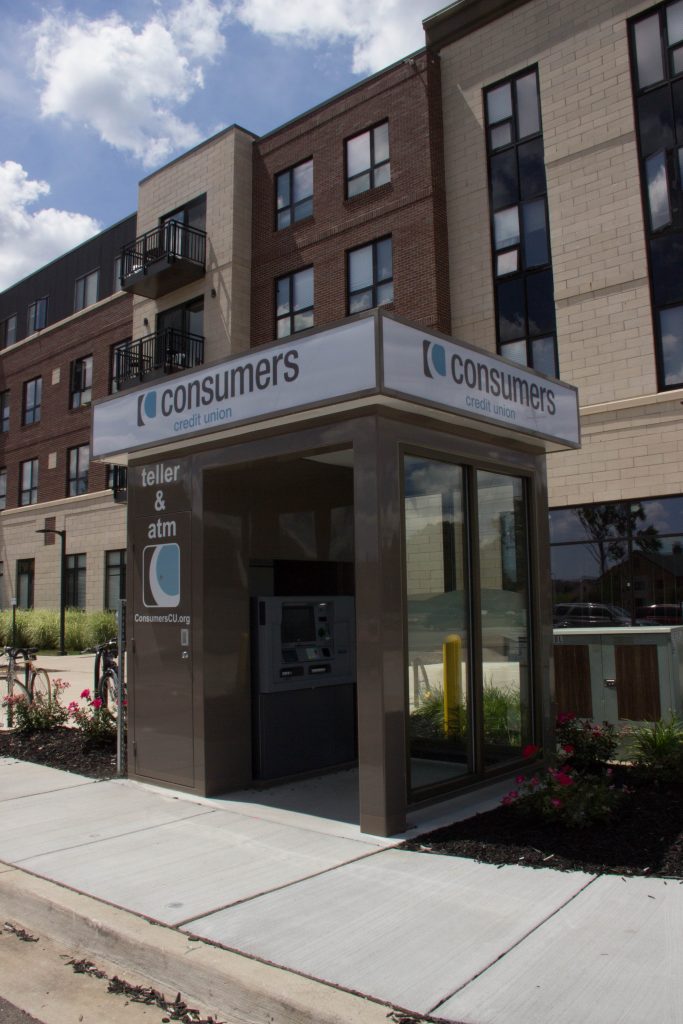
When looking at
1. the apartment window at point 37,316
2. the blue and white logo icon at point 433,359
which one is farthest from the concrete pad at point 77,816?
the apartment window at point 37,316

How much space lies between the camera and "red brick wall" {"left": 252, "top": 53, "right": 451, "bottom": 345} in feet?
63.4

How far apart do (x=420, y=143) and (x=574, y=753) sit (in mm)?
16295

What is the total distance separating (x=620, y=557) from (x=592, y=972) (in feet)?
43.9

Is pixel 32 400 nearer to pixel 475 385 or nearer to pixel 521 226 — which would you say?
pixel 521 226

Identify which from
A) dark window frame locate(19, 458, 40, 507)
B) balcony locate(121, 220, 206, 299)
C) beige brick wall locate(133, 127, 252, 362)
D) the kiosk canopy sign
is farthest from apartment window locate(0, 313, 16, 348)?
the kiosk canopy sign

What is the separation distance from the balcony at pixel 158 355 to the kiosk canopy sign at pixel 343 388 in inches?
651

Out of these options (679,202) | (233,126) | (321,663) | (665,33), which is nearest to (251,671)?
(321,663)

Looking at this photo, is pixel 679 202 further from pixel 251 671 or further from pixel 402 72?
pixel 251 671

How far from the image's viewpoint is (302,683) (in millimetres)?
7422

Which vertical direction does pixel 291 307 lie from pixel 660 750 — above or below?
above

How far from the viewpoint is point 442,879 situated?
15.5 ft

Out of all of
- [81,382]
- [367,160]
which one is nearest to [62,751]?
[367,160]

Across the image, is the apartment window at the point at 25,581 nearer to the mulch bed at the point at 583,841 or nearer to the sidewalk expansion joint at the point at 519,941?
the mulch bed at the point at 583,841

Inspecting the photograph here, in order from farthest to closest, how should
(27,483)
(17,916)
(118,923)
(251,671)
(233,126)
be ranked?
(27,483)
(233,126)
(251,671)
(17,916)
(118,923)
